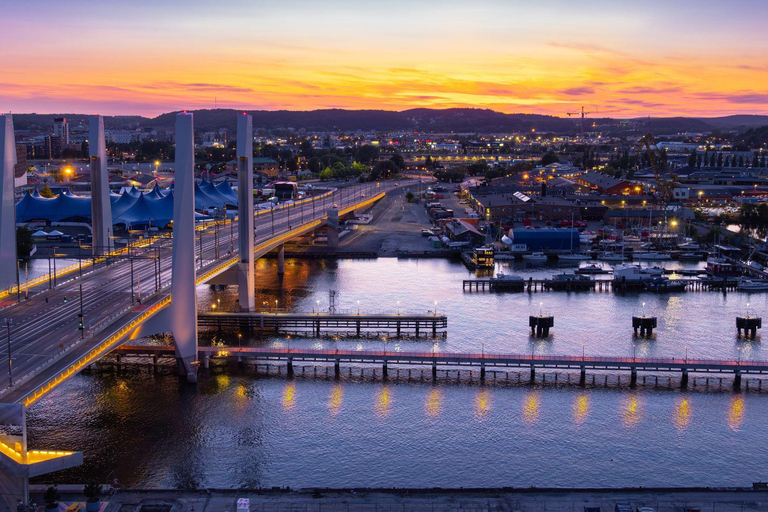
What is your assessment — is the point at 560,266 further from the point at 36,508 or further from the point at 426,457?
the point at 36,508

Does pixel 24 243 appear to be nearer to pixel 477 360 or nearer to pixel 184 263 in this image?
pixel 184 263

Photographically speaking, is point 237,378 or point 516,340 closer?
point 237,378

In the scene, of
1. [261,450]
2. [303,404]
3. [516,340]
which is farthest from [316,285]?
[261,450]

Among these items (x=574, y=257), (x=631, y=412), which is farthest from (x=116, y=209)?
(x=631, y=412)

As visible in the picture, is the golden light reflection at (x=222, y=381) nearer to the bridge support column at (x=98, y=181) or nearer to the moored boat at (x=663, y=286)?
the bridge support column at (x=98, y=181)

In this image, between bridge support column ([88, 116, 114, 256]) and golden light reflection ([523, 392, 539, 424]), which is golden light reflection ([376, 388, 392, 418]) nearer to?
golden light reflection ([523, 392, 539, 424])
